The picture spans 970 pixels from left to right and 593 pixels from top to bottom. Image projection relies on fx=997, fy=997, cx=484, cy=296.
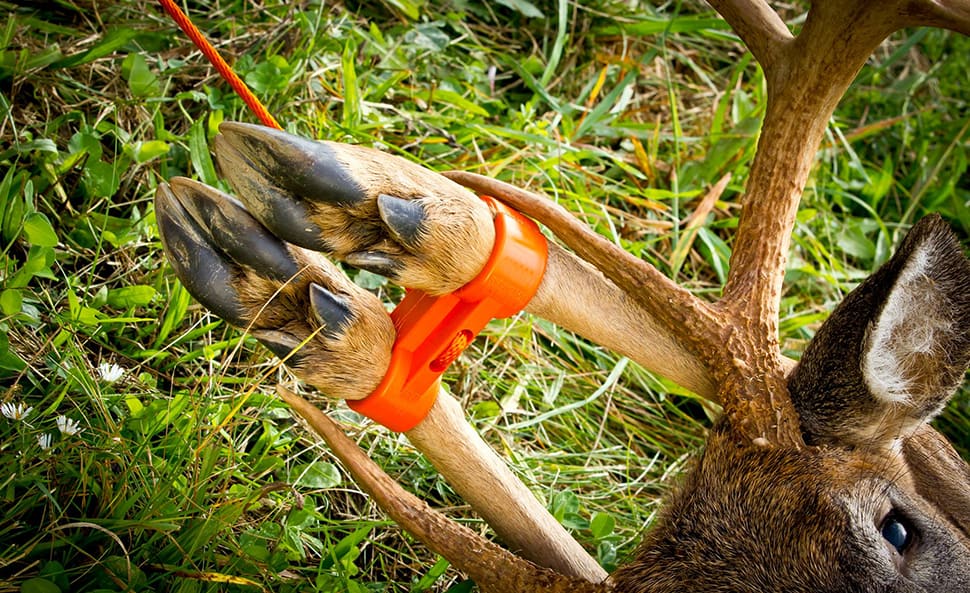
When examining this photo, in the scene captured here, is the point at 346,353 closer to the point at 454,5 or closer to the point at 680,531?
the point at 680,531

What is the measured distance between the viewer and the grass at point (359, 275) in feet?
6.70

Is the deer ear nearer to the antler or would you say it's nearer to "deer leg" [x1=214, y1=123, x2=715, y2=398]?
the antler

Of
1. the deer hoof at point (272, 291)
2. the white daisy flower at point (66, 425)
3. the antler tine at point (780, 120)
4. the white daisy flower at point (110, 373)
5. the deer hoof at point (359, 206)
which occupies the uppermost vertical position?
the antler tine at point (780, 120)

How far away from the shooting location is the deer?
73.8 inches

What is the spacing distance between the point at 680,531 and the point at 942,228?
0.78 metres

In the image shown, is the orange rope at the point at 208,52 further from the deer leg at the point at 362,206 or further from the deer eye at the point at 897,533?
the deer eye at the point at 897,533

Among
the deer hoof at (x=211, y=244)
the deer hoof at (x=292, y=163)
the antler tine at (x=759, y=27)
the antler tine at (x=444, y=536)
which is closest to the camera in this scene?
the deer hoof at (x=292, y=163)

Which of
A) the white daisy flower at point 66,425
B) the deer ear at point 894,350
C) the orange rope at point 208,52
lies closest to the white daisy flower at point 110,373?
the white daisy flower at point 66,425

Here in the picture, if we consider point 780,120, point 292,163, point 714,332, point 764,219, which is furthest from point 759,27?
point 292,163

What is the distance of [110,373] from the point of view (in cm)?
212

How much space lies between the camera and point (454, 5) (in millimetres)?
3432

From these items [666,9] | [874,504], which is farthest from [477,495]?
[666,9]

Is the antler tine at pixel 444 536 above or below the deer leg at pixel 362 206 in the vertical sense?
below

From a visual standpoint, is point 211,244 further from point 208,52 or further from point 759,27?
point 759,27
